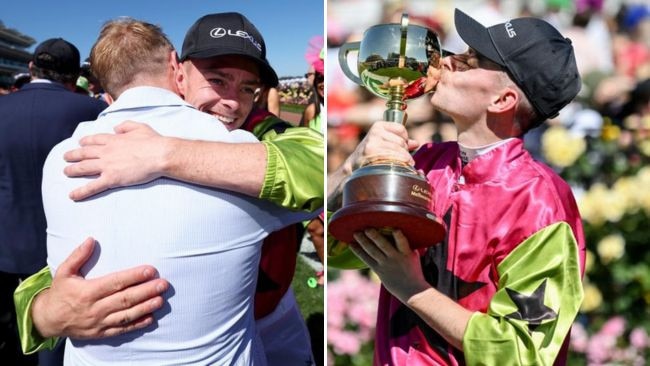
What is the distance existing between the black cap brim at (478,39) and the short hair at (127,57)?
2.43ft

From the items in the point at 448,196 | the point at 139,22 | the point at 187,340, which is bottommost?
the point at 187,340

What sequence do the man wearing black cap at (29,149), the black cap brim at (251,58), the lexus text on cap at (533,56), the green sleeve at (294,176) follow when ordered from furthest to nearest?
the man wearing black cap at (29,149)
the black cap brim at (251,58)
the lexus text on cap at (533,56)
the green sleeve at (294,176)

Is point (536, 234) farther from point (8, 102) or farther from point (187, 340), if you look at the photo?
point (8, 102)

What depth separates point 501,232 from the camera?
1285 mm

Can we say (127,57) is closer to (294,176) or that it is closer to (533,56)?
(294,176)

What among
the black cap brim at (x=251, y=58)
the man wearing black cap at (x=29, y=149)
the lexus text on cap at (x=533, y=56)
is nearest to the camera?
the lexus text on cap at (x=533, y=56)

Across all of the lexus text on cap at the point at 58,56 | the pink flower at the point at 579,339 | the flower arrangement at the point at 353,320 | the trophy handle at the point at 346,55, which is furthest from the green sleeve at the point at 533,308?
the lexus text on cap at the point at 58,56

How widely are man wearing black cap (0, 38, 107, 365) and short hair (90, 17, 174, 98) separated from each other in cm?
160

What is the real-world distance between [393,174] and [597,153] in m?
2.43

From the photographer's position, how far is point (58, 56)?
3.35 meters

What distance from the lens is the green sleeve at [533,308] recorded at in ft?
3.88

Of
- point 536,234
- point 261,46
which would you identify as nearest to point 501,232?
point 536,234

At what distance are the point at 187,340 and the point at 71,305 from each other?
25 centimetres

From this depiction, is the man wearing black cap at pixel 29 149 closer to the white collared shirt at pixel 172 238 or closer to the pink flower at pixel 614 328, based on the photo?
the white collared shirt at pixel 172 238
